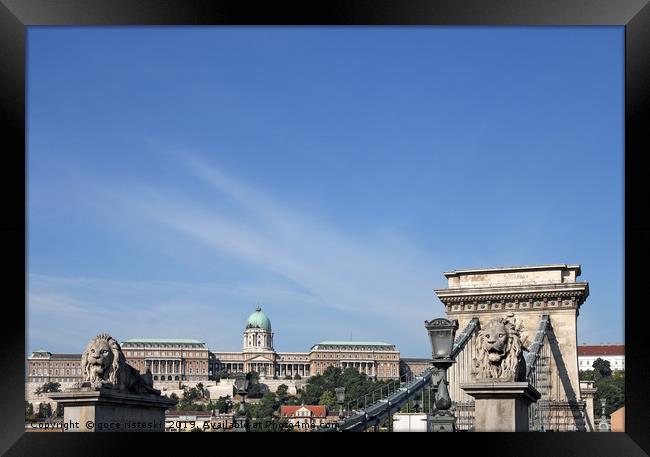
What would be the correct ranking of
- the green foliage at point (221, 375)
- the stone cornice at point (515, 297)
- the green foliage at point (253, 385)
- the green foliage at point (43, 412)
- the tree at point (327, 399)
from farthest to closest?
the green foliage at point (221, 375), the tree at point (327, 399), the green foliage at point (43, 412), the stone cornice at point (515, 297), the green foliage at point (253, 385)

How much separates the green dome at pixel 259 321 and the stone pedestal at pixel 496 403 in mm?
183575

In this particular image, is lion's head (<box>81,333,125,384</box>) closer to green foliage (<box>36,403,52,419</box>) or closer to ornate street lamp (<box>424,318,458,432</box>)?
ornate street lamp (<box>424,318,458,432</box>)

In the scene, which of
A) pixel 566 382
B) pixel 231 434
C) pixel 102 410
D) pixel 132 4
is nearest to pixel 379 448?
pixel 231 434

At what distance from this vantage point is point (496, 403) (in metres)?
10.6

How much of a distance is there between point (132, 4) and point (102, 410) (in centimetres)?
542

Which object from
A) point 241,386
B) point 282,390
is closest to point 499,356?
point 241,386

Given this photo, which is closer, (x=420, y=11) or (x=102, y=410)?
(x=420, y=11)

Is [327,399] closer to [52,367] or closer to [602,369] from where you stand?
[602,369]

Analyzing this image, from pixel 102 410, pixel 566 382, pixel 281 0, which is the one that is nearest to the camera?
pixel 281 0

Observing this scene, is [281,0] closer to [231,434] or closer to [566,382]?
[231,434]

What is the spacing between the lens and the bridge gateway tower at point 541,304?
32.2 m

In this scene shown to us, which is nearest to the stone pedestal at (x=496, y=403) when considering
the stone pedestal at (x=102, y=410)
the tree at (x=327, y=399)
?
the stone pedestal at (x=102, y=410)

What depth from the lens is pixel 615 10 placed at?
24.6 ft

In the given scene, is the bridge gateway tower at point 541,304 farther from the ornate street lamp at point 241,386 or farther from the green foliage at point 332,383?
the green foliage at point 332,383
